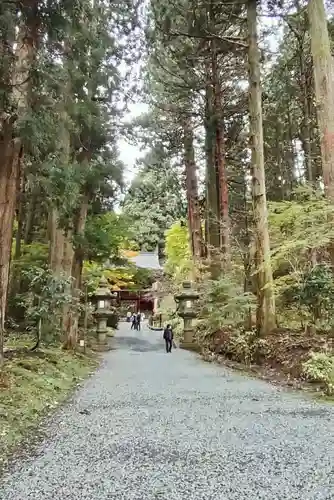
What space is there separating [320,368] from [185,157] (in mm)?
13589

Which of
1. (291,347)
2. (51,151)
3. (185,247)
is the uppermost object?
(185,247)

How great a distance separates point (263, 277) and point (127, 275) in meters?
14.5

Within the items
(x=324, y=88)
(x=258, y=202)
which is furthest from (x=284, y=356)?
(x=324, y=88)

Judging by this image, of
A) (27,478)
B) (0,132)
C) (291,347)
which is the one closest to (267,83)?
(291,347)

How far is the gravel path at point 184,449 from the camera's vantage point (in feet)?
10.4

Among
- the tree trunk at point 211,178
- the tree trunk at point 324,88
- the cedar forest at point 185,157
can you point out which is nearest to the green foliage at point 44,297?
the cedar forest at point 185,157

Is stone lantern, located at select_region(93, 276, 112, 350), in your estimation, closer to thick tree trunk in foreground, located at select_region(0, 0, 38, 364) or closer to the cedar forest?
the cedar forest

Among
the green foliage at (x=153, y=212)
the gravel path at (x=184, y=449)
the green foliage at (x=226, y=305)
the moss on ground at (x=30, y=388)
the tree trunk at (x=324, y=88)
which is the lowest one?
the gravel path at (x=184, y=449)

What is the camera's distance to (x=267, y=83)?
1648 cm

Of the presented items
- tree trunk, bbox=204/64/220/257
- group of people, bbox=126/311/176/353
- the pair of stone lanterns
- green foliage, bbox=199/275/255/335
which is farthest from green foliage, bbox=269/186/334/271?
the pair of stone lanterns

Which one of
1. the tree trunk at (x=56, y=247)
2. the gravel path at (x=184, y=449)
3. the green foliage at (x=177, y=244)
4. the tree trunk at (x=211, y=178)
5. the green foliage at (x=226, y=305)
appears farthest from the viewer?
the green foliage at (x=177, y=244)

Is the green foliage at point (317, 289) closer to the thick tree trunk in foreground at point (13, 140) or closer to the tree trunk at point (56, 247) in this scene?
the thick tree trunk in foreground at point (13, 140)

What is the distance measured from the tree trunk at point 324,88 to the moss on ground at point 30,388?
18.7 ft

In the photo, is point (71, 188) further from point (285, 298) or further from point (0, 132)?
point (285, 298)
